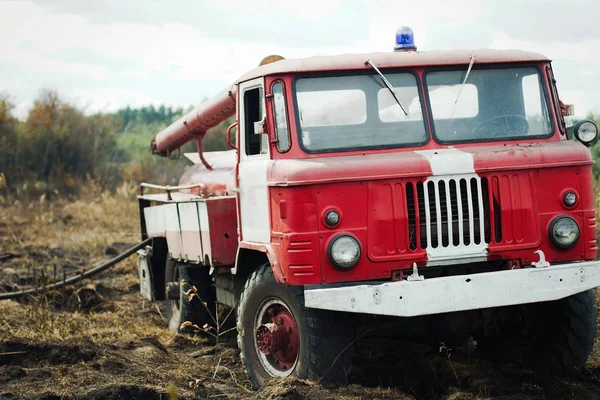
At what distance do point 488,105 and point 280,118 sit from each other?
1611mm

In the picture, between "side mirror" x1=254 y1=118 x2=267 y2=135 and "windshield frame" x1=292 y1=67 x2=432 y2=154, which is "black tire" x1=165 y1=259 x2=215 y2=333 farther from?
"windshield frame" x1=292 y1=67 x2=432 y2=154

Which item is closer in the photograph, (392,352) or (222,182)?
(392,352)

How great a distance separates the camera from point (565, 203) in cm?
712

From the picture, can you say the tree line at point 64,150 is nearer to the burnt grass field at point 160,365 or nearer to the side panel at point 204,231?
the burnt grass field at point 160,365

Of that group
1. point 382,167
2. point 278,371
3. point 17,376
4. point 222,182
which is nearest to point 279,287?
point 278,371

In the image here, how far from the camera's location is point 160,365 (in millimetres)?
8305

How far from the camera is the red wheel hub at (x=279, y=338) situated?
23.4ft

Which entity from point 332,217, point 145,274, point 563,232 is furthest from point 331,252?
point 145,274

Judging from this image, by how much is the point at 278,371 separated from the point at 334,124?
1.87 m

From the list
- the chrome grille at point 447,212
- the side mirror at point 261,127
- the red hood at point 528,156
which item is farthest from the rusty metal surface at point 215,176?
the red hood at point 528,156

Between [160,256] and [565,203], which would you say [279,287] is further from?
[160,256]

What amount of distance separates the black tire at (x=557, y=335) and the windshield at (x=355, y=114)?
5.44ft

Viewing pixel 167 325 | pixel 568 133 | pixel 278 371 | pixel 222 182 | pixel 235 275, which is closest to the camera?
pixel 278 371

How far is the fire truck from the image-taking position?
672 centimetres
